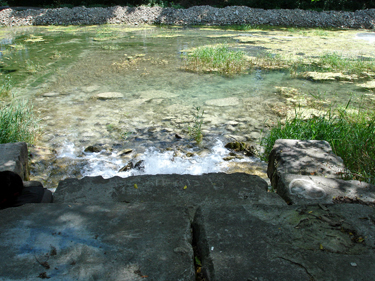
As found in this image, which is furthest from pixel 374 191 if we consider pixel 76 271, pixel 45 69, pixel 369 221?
pixel 45 69

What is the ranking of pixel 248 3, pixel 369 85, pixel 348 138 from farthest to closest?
pixel 248 3 < pixel 369 85 < pixel 348 138

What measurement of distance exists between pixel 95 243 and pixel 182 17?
1599cm

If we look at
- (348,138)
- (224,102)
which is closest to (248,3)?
(224,102)

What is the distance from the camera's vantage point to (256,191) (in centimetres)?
216

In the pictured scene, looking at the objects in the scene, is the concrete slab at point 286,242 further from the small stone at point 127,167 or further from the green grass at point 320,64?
the green grass at point 320,64

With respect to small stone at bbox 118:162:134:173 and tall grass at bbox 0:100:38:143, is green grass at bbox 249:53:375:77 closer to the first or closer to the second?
small stone at bbox 118:162:134:173

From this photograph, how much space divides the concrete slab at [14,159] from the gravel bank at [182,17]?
1445cm

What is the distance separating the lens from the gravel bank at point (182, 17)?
14938 mm

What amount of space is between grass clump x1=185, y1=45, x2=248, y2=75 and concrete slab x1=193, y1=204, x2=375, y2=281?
17.8 feet

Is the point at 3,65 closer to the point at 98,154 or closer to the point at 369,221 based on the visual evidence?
the point at 98,154

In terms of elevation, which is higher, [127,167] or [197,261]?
[197,261]

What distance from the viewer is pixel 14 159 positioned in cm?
237

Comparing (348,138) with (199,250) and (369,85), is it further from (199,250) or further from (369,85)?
(369,85)

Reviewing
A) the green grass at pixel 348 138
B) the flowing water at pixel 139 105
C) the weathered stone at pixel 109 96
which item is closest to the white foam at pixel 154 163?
the flowing water at pixel 139 105
